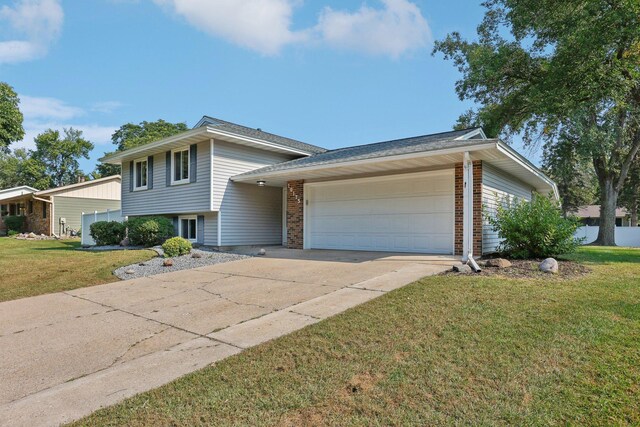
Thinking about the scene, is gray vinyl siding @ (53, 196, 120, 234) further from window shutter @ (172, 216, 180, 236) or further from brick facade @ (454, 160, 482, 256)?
brick facade @ (454, 160, 482, 256)

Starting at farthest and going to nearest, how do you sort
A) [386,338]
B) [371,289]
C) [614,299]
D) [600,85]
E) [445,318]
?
[600,85]
[371,289]
[614,299]
[445,318]
[386,338]

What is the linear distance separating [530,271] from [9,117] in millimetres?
28889

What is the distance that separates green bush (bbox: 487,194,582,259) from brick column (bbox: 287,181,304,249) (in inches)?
240

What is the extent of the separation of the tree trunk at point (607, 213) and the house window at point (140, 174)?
25.5 m

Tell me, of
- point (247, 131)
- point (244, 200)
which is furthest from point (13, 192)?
point (244, 200)

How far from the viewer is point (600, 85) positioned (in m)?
11.3

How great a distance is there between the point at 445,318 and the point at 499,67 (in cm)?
1266

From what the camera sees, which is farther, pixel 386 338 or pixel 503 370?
pixel 386 338

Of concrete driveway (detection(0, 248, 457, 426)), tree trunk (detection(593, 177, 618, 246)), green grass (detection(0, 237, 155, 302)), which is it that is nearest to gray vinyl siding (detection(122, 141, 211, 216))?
green grass (detection(0, 237, 155, 302))

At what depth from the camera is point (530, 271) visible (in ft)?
22.5

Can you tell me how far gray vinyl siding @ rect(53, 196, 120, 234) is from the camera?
2448 cm

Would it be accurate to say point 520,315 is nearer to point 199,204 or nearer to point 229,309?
point 229,309

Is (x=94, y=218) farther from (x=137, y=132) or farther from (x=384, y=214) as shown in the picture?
(x=137, y=132)

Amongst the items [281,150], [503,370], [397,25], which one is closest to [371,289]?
[503,370]
